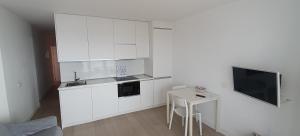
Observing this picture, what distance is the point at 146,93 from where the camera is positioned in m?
3.82

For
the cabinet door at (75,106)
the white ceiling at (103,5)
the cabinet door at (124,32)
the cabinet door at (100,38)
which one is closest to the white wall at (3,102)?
the cabinet door at (75,106)

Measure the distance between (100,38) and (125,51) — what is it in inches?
26.5

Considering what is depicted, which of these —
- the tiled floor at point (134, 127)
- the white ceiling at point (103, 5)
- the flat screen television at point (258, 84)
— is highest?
the white ceiling at point (103, 5)

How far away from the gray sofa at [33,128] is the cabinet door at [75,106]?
0.79 meters

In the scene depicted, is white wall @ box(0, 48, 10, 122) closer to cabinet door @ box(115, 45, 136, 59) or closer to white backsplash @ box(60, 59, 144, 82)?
white backsplash @ box(60, 59, 144, 82)

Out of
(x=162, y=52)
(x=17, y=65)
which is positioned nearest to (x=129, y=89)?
(x=162, y=52)

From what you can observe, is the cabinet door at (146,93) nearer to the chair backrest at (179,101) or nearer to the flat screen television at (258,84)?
the chair backrest at (179,101)

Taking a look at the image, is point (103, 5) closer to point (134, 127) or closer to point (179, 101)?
point (179, 101)

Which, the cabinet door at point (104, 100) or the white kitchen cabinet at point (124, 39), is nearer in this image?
the cabinet door at point (104, 100)

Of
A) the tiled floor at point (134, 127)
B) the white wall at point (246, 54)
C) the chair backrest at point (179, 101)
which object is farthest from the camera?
the tiled floor at point (134, 127)

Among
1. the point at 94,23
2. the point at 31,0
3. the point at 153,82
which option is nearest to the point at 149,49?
the point at 153,82

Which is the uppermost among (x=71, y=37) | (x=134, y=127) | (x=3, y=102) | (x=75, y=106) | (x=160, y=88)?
(x=71, y=37)

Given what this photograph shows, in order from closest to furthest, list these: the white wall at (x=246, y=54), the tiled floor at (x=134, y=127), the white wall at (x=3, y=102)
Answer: the white wall at (x=246, y=54) → the white wall at (x=3, y=102) → the tiled floor at (x=134, y=127)

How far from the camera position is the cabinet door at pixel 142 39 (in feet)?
12.4
